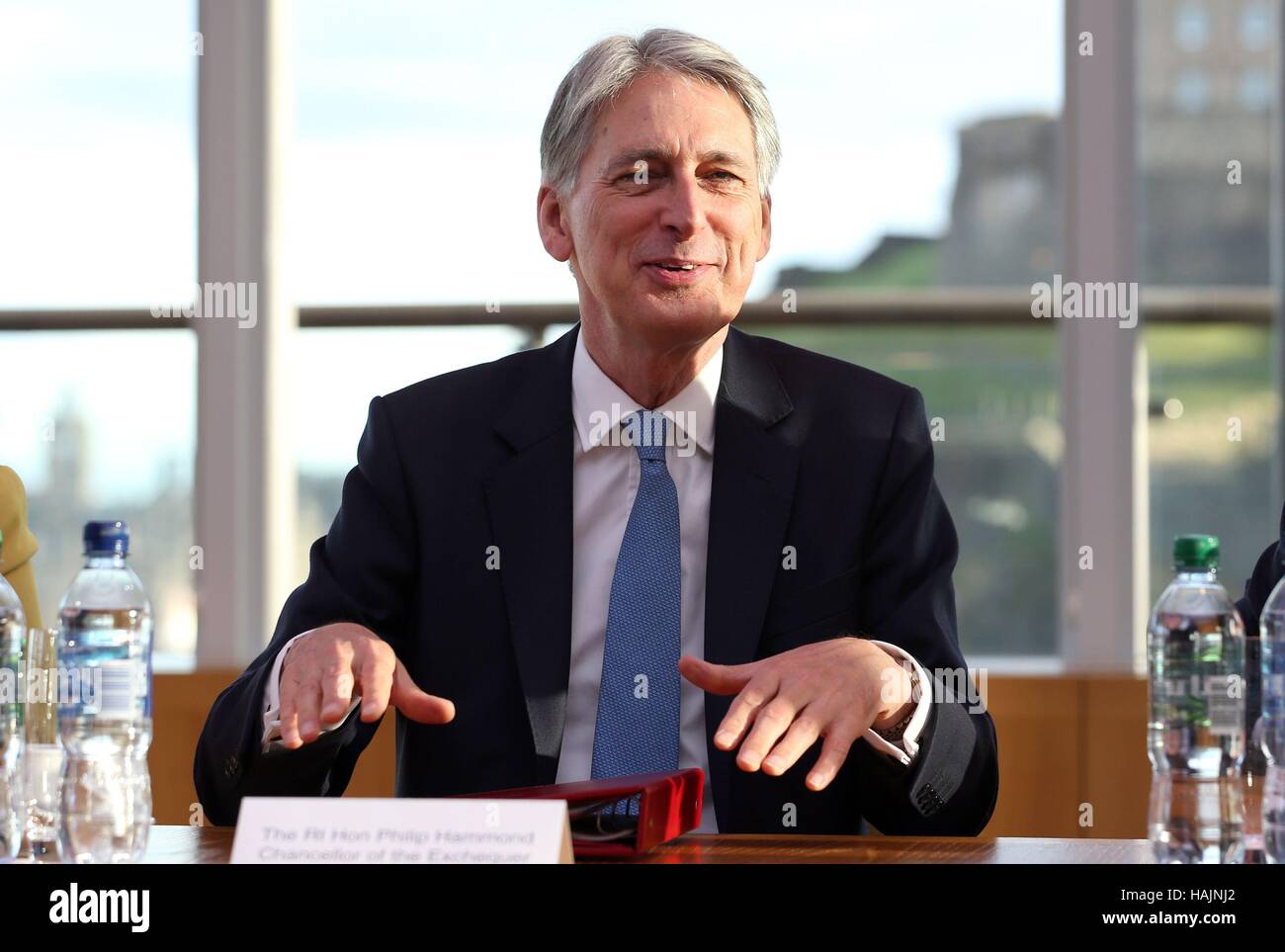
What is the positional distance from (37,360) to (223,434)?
19.9 inches

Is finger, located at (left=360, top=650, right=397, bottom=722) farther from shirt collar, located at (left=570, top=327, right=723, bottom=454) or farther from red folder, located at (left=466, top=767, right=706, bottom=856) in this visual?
shirt collar, located at (left=570, top=327, right=723, bottom=454)

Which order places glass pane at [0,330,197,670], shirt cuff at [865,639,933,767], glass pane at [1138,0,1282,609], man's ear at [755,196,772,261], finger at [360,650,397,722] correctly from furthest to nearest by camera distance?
1. glass pane at [0,330,197,670]
2. glass pane at [1138,0,1282,609]
3. man's ear at [755,196,772,261]
4. shirt cuff at [865,639,933,767]
5. finger at [360,650,397,722]

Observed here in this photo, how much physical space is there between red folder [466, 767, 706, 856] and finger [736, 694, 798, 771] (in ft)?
0.25

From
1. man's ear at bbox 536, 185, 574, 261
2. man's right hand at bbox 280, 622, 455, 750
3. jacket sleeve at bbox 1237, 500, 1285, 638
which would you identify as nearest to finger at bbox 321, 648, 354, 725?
man's right hand at bbox 280, 622, 455, 750

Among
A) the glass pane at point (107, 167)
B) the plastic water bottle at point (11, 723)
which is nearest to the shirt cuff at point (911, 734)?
the plastic water bottle at point (11, 723)

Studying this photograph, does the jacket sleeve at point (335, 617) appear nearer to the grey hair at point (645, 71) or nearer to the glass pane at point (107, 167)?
the grey hair at point (645, 71)

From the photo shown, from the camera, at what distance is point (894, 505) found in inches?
71.6

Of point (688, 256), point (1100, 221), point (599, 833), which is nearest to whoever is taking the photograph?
point (599, 833)

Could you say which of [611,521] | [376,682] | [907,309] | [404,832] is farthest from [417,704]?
[907,309]

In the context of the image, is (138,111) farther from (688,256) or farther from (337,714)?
(337,714)

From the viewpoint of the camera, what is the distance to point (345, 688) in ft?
4.32

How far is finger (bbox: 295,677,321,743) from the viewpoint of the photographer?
132 centimetres
